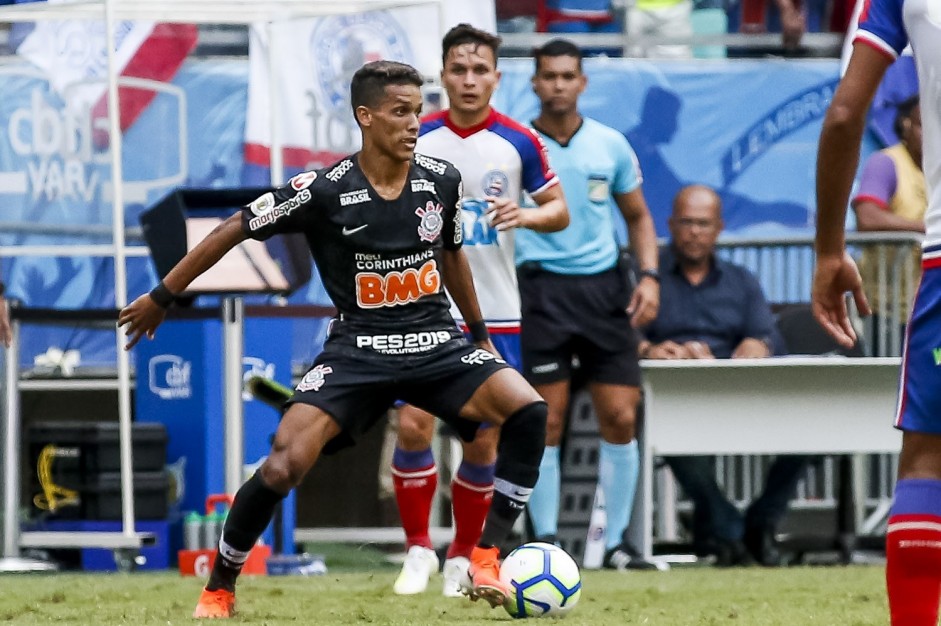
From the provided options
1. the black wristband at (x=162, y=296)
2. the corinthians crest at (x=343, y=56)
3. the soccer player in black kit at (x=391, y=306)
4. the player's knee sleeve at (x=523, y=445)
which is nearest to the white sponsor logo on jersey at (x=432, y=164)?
the soccer player in black kit at (x=391, y=306)

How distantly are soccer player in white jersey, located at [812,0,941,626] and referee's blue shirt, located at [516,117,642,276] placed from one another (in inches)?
227

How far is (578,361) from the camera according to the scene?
1053 centimetres

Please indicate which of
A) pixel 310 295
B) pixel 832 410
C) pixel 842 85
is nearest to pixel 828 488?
pixel 832 410

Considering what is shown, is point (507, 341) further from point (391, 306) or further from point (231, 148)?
point (231, 148)

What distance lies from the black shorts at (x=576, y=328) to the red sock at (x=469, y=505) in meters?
1.72

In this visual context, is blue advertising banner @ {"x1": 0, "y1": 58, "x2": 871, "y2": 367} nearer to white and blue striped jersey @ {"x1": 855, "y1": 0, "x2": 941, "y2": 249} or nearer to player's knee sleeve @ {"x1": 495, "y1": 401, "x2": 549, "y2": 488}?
player's knee sleeve @ {"x1": 495, "y1": 401, "x2": 549, "y2": 488}

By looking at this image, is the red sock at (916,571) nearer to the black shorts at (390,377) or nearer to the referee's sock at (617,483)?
the black shorts at (390,377)

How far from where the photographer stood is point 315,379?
23.6 feet

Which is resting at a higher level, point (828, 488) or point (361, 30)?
point (361, 30)

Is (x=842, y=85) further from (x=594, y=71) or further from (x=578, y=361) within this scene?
(x=594, y=71)

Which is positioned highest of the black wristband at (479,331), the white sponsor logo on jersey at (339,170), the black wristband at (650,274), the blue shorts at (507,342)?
the white sponsor logo on jersey at (339,170)

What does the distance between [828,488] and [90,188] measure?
16.5ft

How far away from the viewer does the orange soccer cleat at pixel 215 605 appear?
6.96 metres

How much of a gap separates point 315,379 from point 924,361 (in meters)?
3.27
